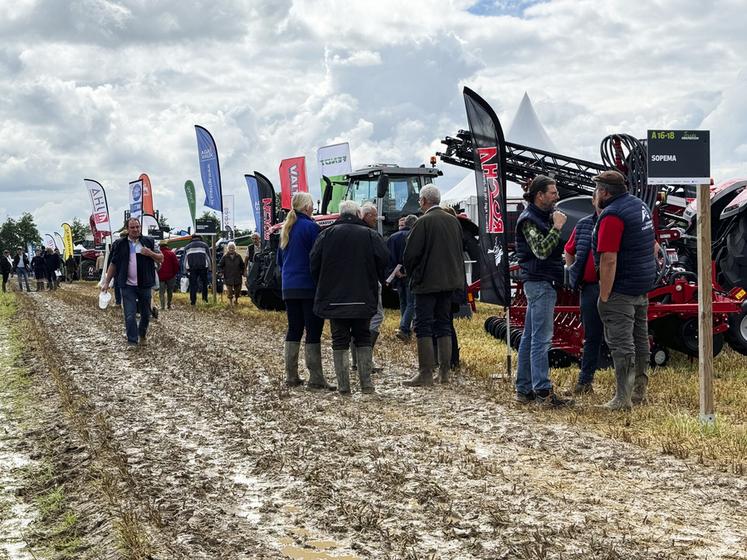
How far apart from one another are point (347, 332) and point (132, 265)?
17.0 feet

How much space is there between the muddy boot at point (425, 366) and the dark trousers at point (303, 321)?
97cm

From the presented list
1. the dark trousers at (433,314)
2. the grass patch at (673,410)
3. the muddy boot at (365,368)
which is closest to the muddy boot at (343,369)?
the muddy boot at (365,368)

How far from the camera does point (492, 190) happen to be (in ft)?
31.1

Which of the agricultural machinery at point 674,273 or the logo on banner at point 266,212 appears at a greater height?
the logo on banner at point 266,212

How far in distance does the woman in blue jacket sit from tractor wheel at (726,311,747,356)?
171 inches

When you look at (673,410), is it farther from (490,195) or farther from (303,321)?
(303,321)

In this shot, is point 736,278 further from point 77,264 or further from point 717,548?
point 77,264

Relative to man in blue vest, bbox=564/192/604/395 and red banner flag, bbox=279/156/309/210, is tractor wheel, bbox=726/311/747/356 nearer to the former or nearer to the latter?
man in blue vest, bbox=564/192/604/395

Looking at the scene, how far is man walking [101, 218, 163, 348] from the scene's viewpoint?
1265 centimetres

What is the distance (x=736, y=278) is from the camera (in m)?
10.7

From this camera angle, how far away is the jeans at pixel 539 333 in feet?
25.1

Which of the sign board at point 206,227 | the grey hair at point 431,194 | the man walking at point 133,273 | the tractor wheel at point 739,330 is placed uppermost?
the sign board at point 206,227

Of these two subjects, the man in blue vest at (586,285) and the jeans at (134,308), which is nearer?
the man in blue vest at (586,285)

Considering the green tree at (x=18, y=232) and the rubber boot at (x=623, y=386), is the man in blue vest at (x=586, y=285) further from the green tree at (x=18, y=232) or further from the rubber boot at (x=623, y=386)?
the green tree at (x=18, y=232)
